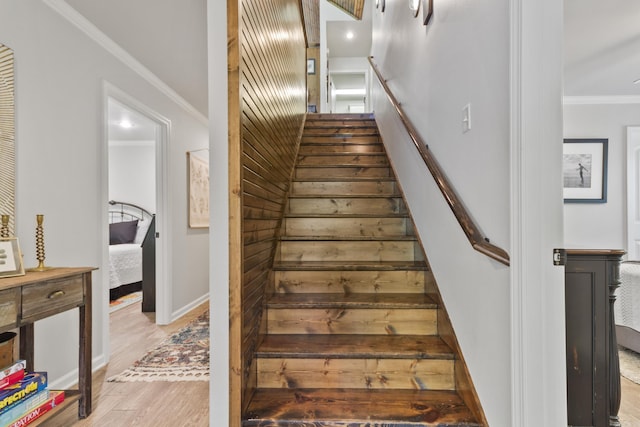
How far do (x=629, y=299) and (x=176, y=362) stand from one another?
327 cm

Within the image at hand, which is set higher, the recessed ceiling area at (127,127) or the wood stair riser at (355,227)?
the recessed ceiling area at (127,127)

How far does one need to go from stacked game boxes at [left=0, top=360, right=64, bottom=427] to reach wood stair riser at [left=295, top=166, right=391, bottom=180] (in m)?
2.24

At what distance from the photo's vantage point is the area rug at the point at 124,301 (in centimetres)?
427

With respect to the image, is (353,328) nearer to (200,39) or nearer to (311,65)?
(200,39)

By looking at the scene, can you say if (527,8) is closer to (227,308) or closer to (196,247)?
(227,308)

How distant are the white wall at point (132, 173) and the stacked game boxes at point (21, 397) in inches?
205

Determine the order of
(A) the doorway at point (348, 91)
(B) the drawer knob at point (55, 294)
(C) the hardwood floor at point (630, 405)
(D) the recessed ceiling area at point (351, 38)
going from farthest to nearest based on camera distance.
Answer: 1. (A) the doorway at point (348, 91)
2. (D) the recessed ceiling area at point (351, 38)
3. (C) the hardwood floor at point (630, 405)
4. (B) the drawer knob at point (55, 294)

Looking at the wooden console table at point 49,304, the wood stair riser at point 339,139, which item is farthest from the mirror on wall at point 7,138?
the wood stair riser at point 339,139

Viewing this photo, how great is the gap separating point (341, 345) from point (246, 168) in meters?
1.00

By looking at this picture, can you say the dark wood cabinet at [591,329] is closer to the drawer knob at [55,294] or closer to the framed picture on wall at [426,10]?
the framed picture on wall at [426,10]

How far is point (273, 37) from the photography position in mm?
2379

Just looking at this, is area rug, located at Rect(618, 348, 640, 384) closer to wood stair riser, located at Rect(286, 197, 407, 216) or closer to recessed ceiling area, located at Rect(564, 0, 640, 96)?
wood stair riser, located at Rect(286, 197, 407, 216)

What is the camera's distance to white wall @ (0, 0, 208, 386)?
1.96m

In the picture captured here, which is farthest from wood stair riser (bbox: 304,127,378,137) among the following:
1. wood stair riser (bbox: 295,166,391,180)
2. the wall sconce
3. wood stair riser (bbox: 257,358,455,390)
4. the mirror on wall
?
wood stair riser (bbox: 257,358,455,390)
